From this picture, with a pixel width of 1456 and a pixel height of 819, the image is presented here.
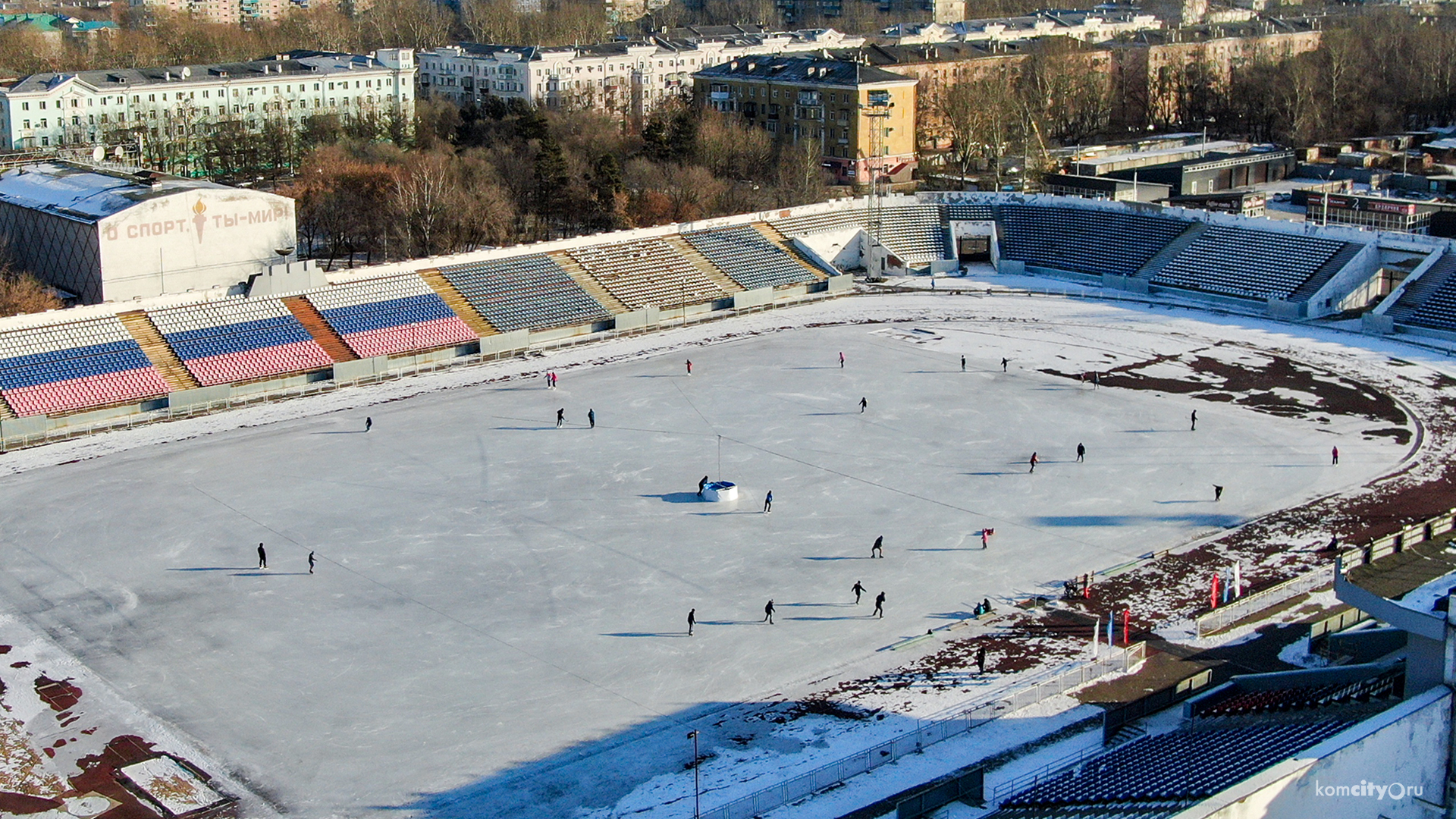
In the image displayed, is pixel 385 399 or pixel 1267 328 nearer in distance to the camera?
pixel 385 399

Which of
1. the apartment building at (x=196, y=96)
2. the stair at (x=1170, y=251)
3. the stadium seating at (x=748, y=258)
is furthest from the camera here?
the apartment building at (x=196, y=96)

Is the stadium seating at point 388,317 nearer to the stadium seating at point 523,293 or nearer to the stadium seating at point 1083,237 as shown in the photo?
the stadium seating at point 523,293

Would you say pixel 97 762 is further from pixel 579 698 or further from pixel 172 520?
pixel 172 520

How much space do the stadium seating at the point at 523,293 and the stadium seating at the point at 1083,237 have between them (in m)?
23.2

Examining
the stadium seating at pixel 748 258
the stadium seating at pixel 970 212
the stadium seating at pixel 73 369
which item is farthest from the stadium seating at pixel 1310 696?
the stadium seating at pixel 970 212

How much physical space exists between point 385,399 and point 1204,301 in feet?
121

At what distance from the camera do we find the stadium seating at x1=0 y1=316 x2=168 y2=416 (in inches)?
2056

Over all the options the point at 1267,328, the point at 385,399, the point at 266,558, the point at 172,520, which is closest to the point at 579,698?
the point at 266,558

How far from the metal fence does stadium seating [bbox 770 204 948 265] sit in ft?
148

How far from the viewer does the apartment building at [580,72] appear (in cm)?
12519

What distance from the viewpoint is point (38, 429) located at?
51.2 meters

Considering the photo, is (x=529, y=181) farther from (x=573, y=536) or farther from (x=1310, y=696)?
(x=1310, y=696)

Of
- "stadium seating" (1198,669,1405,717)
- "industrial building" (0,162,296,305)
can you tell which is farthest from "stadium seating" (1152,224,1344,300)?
"stadium seating" (1198,669,1405,717)
